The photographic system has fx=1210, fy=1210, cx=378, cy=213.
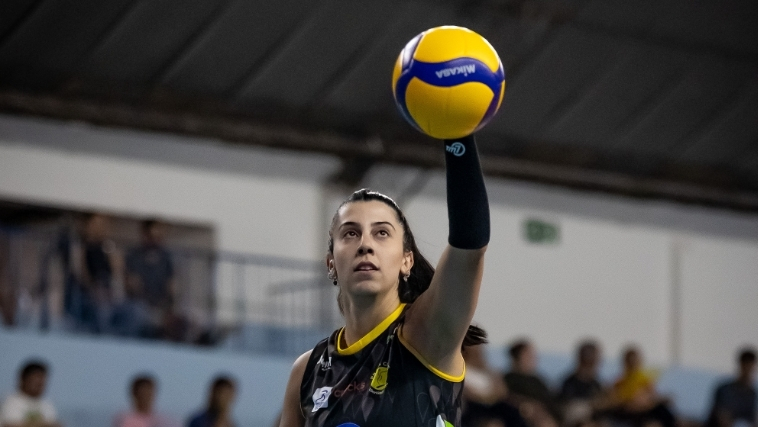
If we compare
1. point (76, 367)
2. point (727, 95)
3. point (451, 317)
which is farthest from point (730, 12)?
point (451, 317)

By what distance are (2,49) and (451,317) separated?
32.2ft

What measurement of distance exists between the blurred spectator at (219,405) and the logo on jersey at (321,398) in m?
6.28

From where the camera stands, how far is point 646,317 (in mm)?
16875

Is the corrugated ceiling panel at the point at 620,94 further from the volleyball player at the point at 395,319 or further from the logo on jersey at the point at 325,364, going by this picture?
the logo on jersey at the point at 325,364

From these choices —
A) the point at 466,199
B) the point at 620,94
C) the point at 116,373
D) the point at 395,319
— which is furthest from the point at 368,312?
the point at 620,94

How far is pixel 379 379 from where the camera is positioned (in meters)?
3.64

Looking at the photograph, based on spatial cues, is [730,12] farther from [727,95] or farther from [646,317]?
[646,317]

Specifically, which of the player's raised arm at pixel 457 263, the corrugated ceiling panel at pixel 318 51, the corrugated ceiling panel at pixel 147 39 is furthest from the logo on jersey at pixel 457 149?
the corrugated ceiling panel at pixel 318 51

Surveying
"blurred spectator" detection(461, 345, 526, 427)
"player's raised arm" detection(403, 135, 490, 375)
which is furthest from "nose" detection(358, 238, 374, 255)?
"blurred spectator" detection(461, 345, 526, 427)

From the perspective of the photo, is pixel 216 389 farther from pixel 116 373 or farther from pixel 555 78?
pixel 555 78

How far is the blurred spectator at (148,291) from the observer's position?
1141 centimetres

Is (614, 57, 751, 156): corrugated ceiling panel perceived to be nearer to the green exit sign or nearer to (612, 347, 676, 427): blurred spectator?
the green exit sign

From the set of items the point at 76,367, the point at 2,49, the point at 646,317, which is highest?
the point at 2,49

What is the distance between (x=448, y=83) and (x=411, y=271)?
759mm
